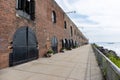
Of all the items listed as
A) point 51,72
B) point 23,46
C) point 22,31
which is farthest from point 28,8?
point 51,72

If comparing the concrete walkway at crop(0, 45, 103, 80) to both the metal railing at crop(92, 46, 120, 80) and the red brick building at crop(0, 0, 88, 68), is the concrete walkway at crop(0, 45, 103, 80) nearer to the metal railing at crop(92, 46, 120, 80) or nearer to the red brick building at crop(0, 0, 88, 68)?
the metal railing at crop(92, 46, 120, 80)

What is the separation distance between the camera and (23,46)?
11.0m

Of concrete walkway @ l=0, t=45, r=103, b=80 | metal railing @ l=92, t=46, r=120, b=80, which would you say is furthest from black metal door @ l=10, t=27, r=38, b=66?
metal railing @ l=92, t=46, r=120, b=80

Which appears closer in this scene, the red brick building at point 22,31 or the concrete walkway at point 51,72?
the concrete walkway at point 51,72

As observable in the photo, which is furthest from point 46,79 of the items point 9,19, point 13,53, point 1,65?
point 9,19

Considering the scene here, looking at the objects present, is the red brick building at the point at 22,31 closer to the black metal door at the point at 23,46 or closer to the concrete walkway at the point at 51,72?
the black metal door at the point at 23,46

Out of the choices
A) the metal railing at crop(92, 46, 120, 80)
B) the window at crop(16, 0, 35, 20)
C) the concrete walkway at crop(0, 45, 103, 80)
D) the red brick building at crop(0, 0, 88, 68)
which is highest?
the window at crop(16, 0, 35, 20)

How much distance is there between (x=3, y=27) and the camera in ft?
28.5

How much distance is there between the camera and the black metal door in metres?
9.80

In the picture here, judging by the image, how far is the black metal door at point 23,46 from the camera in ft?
32.1

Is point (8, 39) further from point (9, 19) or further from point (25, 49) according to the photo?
point (25, 49)

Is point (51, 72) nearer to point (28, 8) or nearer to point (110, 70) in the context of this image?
point (110, 70)

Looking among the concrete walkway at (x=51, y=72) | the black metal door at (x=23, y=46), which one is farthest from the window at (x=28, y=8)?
the concrete walkway at (x=51, y=72)

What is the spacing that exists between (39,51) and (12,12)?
18.4 ft
